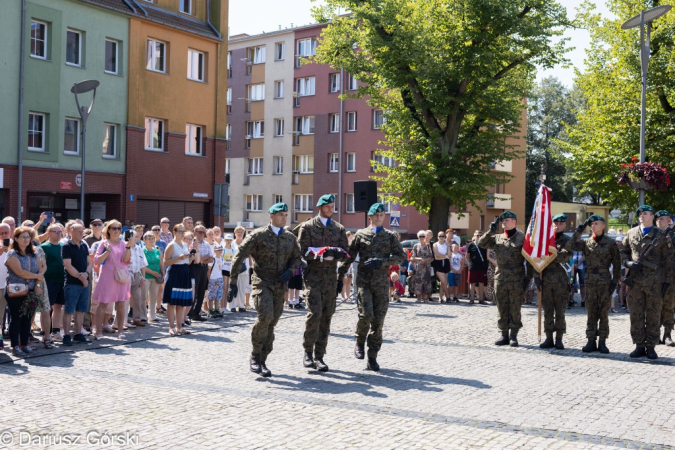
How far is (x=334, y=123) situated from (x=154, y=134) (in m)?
23.4

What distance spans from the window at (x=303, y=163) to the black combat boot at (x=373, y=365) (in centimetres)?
4740

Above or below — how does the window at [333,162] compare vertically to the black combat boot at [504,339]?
above

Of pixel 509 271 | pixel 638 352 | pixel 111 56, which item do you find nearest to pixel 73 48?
pixel 111 56

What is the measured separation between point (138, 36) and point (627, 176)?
20.4 meters

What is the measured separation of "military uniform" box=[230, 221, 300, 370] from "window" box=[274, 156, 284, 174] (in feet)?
165

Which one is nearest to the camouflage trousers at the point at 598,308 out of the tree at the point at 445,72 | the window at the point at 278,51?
the tree at the point at 445,72

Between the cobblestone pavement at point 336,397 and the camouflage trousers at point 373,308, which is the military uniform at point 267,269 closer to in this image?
the cobblestone pavement at point 336,397

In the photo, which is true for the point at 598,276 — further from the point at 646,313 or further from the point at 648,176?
the point at 648,176

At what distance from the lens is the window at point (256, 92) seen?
61.6 metres

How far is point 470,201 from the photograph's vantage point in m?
29.6

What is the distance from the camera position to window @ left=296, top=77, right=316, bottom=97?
2277 inches

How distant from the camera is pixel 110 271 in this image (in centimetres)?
1316

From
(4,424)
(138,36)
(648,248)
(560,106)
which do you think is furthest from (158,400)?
(560,106)

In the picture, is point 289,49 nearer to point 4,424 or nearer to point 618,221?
point 618,221
